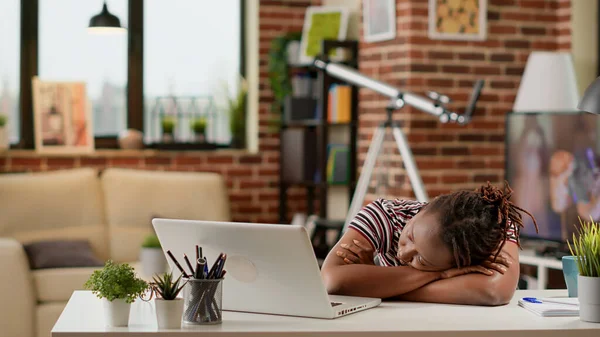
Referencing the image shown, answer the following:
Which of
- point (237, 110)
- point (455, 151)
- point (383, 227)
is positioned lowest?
point (383, 227)

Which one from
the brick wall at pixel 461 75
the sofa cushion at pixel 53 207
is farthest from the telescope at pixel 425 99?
the sofa cushion at pixel 53 207

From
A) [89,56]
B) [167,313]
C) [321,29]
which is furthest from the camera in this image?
[89,56]

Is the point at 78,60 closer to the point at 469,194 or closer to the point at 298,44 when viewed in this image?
the point at 298,44

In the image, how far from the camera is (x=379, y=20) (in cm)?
518

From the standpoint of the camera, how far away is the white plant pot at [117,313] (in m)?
1.87

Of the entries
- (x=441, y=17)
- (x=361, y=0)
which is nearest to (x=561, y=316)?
(x=441, y=17)

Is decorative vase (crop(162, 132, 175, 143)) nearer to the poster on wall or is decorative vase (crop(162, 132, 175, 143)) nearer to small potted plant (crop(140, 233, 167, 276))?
the poster on wall

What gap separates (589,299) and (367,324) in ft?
1.59

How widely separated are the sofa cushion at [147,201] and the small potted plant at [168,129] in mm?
468

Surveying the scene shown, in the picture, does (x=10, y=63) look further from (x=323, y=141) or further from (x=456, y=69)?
(x=456, y=69)

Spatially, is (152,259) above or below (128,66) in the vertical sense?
below

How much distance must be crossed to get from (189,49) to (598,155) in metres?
3.06

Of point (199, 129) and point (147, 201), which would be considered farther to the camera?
point (199, 129)

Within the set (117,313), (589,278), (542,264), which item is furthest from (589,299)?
(542,264)
